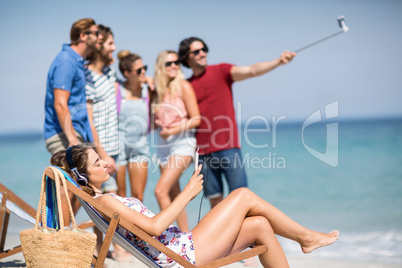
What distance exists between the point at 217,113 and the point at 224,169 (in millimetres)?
506

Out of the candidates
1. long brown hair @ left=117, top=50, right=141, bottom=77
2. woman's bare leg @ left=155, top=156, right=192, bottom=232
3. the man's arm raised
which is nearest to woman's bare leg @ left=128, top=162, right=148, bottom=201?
woman's bare leg @ left=155, top=156, right=192, bottom=232

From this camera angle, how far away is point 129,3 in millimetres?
26578

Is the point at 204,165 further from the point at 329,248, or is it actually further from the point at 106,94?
the point at 329,248

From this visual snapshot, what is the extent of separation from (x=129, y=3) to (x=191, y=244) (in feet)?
82.3

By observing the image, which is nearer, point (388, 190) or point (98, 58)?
point (98, 58)

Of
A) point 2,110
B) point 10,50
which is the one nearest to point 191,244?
point 10,50

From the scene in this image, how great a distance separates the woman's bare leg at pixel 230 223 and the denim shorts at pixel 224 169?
54.5 inches

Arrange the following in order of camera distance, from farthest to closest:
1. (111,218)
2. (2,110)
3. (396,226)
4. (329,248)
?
(2,110) → (396,226) → (329,248) → (111,218)

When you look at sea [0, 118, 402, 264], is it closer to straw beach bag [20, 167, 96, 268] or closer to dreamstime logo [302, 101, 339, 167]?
dreamstime logo [302, 101, 339, 167]

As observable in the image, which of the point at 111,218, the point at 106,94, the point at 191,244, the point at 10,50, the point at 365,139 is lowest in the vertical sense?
the point at 365,139

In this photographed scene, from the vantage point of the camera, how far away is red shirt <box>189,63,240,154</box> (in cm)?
447

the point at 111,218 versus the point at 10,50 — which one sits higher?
the point at 10,50

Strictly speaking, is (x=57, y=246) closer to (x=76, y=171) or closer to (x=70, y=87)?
(x=76, y=171)

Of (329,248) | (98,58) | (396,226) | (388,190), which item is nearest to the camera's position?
(98,58)
